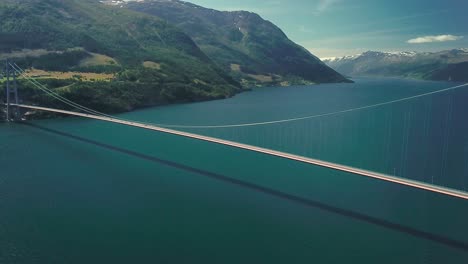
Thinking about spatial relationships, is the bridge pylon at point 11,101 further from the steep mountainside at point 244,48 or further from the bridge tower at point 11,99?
the steep mountainside at point 244,48

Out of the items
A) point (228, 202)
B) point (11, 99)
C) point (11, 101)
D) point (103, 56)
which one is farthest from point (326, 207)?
point (103, 56)

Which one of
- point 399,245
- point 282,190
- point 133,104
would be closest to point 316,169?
point 282,190

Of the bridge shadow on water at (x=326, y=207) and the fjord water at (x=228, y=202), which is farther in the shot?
the bridge shadow on water at (x=326, y=207)

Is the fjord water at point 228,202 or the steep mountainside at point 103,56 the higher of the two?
the steep mountainside at point 103,56

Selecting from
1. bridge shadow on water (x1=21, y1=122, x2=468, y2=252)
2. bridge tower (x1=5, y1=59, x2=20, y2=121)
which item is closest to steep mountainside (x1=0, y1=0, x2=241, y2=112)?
bridge tower (x1=5, y1=59, x2=20, y2=121)

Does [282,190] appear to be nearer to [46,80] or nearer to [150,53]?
[46,80]

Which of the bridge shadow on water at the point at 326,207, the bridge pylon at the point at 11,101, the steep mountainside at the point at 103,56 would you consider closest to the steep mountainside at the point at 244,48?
the steep mountainside at the point at 103,56

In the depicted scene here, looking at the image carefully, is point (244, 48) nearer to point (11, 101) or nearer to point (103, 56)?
point (103, 56)
